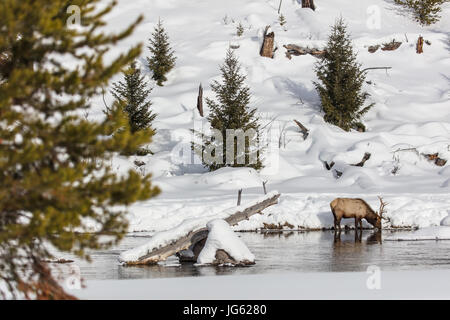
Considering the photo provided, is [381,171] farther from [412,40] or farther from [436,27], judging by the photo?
[436,27]

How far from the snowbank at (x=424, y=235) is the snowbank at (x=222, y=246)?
283 inches

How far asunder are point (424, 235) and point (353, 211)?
8.94 feet

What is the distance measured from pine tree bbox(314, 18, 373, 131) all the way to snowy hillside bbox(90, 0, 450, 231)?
3.21 feet

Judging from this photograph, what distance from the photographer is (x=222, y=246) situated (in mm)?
15141

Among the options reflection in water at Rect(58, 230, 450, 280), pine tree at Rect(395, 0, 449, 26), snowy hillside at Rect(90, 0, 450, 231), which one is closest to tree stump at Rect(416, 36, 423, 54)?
snowy hillside at Rect(90, 0, 450, 231)

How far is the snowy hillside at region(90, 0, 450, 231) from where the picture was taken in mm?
25203


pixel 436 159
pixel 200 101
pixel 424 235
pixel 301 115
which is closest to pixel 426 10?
pixel 301 115

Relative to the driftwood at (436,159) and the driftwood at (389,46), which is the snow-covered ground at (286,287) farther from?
the driftwood at (389,46)

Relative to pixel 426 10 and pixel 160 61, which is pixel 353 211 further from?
pixel 426 10

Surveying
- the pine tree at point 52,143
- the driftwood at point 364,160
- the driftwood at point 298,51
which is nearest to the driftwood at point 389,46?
the driftwood at point 298,51

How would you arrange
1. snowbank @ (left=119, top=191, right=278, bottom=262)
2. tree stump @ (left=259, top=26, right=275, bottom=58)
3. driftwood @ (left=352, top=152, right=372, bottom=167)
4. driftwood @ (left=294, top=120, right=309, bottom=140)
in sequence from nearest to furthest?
snowbank @ (left=119, top=191, right=278, bottom=262), driftwood @ (left=352, top=152, right=372, bottom=167), driftwood @ (left=294, top=120, right=309, bottom=140), tree stump @ (left=259, top=26, right=275, bottom=58)

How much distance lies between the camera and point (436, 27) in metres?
55.8

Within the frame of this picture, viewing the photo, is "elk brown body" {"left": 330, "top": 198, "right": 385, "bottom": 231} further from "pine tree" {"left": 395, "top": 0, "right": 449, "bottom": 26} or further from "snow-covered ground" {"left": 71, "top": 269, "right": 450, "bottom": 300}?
"pine tree" {"left": 395, "top": 0, "right": 449, "bottom": 26}
